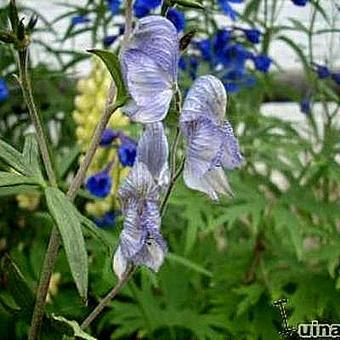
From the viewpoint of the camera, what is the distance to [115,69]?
0.84 meters

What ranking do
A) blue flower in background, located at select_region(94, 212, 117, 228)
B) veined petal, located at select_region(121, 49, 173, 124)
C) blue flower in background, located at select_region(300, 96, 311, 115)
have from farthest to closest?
blue flower in background, located at select_region(300, 96, 311, 115) < blue flower in background, located at select_region(94, 212, 117, 228) < veined petal, located at select_region(121, 49, 173, 124)

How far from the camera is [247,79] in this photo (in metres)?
1.70

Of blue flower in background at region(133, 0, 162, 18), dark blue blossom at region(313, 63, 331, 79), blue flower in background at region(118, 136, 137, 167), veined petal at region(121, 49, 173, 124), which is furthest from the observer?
dark blue blossom at region(313, 63, 331, 79)

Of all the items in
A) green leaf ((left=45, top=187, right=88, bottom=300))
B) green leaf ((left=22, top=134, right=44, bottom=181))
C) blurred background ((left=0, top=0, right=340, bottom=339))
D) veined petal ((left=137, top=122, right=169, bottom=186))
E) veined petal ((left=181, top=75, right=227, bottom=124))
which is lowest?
blurred background ((left=0, top=0, right=340, bottom=339))

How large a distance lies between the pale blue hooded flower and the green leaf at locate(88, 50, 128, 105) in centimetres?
4

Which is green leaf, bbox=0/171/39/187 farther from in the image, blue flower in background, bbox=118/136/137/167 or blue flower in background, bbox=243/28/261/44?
blue flower in background, bbox=243/28/261/44

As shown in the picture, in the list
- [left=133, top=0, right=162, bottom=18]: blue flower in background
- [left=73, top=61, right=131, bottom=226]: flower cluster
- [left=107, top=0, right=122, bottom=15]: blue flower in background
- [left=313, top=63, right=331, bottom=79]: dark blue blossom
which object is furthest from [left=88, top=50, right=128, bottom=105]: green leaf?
[left=313, top=63, right=331, bottom=79]: dark blue blossom

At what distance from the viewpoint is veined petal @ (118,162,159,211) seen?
822 mm

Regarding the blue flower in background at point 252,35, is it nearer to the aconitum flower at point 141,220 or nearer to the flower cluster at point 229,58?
the flower cluster at point 229,58

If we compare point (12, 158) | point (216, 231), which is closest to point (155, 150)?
point (12, 158)

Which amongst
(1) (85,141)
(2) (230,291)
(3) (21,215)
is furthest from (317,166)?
(3) (21,215)

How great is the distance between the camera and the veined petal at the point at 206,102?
799 millimetres

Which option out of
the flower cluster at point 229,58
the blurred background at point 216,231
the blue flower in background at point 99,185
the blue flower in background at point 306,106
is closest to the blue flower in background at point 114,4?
the blurred background at point 216,231

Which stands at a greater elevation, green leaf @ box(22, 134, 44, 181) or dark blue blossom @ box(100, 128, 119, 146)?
green leaf @ box(22, 134, 44, 181)
